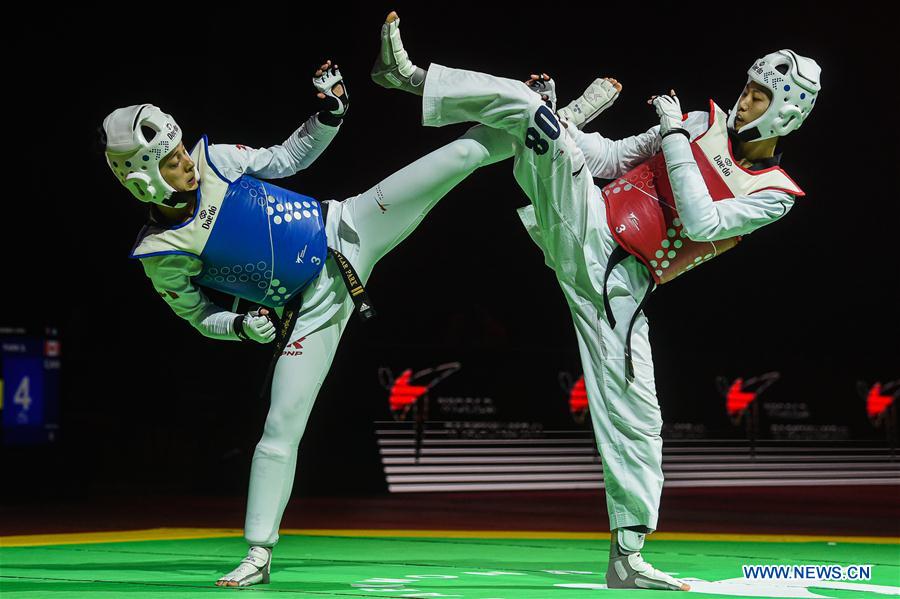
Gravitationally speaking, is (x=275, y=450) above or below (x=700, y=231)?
below

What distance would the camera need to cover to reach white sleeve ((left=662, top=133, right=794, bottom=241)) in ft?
11.9

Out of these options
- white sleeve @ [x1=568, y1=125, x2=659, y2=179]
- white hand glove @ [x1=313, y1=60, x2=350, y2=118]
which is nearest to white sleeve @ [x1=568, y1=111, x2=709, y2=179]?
white sleeve @ [x1=568, y1=125, x2=659, y2=179]

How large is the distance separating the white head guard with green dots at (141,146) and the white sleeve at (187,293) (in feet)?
0.75

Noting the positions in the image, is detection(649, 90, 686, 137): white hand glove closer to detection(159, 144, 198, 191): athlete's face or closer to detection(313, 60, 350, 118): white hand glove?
detection(313, 60, 350, 118): white hand glove

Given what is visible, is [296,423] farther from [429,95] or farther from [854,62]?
[854,62]

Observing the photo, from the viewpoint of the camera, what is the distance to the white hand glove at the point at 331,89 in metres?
4.06

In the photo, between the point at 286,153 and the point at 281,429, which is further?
the point at 286,153

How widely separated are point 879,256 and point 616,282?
9997 mm

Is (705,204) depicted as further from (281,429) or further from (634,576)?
(281,429)

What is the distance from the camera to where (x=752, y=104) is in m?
3.79

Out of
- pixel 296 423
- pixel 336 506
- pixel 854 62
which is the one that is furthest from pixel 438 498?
pixel 296 423

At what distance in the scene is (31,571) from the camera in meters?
4.23

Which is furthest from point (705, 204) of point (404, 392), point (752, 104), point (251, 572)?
point (404, 392)

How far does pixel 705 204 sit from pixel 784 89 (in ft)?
1.52
